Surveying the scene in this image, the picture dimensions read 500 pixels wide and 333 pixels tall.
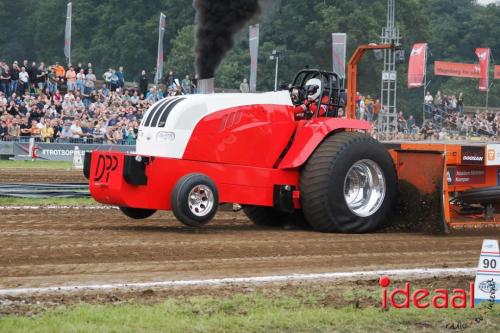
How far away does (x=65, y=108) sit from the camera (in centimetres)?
3052

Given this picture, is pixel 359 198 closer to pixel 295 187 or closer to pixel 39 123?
pixel 295 187

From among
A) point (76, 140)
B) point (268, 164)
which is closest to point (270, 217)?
point (268, 164)

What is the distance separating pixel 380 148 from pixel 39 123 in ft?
61.8

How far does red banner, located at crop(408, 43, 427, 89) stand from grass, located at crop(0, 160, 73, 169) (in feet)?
59.7

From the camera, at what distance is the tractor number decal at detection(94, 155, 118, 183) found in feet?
38.3

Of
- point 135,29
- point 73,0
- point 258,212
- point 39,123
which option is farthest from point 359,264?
point 73,0

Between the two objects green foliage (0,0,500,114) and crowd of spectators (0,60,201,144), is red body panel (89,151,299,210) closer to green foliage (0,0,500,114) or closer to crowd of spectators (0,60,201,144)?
crowd of spectators (0,60,201,144)

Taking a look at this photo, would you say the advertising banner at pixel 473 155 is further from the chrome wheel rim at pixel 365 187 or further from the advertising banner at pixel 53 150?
the advertising banner at pixel 53 150

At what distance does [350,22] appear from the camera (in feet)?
196

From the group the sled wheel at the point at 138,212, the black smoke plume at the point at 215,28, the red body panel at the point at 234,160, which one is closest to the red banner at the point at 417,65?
the black smoke plume at the point at 215,28

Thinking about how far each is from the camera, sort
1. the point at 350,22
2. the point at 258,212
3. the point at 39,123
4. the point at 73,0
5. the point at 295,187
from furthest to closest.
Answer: the point at 73,0 < the point at 350,22 < the point at 39,123 < the point at 258,212 < the point at 295,187

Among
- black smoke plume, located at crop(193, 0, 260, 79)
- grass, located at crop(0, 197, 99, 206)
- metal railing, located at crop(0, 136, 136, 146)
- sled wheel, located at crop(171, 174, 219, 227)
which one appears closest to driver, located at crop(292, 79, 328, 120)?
black smoke plume, located at crop(193, 0, 260, 79)

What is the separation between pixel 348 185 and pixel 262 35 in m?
49.4

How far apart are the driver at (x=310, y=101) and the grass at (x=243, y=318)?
535 centimetres
